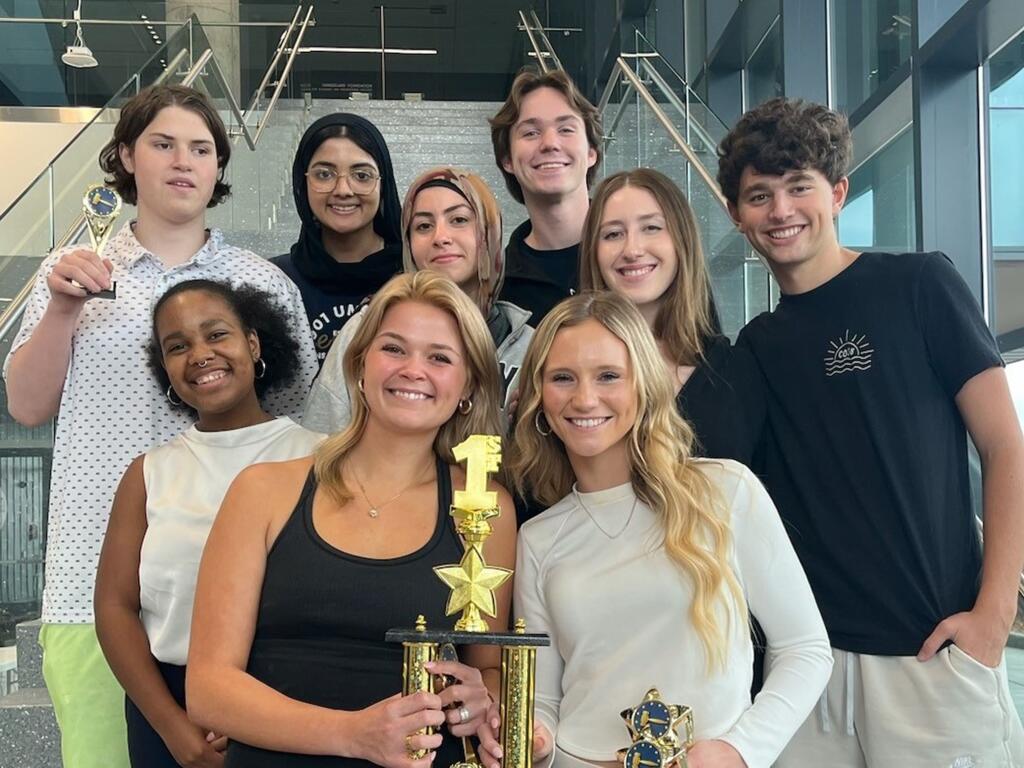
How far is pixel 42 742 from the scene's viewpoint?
11.1 ft

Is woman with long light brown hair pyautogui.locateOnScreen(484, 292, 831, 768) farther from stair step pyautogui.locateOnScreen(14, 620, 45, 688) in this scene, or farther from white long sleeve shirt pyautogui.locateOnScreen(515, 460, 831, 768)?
stair step pyautogui.locateOnScreen(14, 620, 45, 688)

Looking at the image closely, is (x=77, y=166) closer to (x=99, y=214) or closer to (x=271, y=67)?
(x=99, y=214)

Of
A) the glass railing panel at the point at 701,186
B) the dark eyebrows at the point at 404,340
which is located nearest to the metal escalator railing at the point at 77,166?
the glass railing panel at the point at 701,186

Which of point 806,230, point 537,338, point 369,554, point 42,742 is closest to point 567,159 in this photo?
point 806,230

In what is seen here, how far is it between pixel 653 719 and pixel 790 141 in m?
1.29

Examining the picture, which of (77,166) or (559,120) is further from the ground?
(77,166)

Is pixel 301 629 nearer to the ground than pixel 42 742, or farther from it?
farther from it

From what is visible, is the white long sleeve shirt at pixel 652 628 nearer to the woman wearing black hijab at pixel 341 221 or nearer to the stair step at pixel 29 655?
the woman wearing black hijab at pixel 341 221

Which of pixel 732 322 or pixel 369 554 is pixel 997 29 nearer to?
pixel 732 322

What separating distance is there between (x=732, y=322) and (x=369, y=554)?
2061 millimetres

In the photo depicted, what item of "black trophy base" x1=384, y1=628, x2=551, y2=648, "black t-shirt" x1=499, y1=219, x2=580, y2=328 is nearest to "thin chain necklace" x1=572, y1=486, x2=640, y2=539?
"black trophy base" x1=384, y1=628, x2=551, y2=648

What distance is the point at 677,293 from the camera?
252cm

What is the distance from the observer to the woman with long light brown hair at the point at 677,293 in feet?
7.85

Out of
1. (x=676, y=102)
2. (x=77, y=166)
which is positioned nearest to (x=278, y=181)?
(x=77, y=166)
